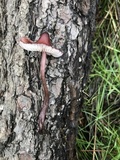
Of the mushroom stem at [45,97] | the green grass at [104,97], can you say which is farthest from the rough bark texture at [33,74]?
the green grass at [104,97]

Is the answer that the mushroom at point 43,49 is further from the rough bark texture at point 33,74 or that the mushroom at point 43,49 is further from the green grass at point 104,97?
the green grass at point 104,97

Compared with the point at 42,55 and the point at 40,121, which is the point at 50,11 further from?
the point at 40,121

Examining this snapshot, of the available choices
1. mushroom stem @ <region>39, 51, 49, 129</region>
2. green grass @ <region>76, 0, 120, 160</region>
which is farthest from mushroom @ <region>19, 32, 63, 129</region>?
green grass @ <region>76, 0, 120, 160</region>

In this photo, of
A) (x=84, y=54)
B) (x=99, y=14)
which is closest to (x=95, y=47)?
(x=99, y=14)

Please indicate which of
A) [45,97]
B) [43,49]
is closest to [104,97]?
[45,97]

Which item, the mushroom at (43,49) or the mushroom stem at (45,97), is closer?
the mushroom at (43,49)

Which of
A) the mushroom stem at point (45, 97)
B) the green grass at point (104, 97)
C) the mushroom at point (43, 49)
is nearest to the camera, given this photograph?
the mushroom at point (43, 49)
